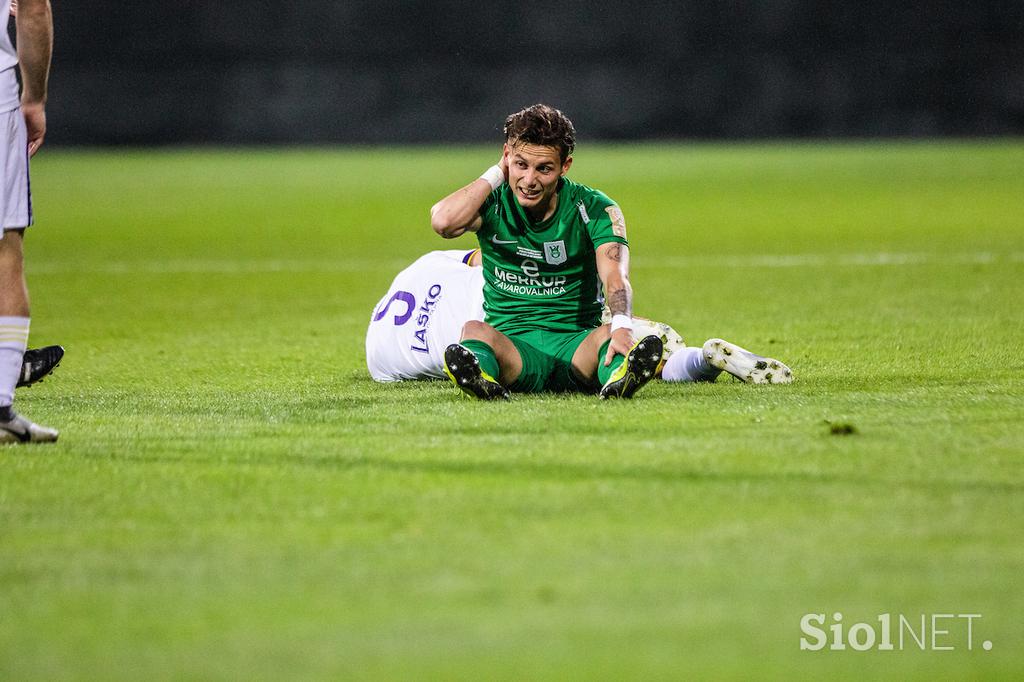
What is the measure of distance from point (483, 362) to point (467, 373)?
0.20 meters

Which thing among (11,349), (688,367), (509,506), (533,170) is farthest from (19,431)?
(688,367)

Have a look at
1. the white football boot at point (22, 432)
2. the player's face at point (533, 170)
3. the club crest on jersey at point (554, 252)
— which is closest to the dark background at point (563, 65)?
the club crest on jersey at point (554, 252)

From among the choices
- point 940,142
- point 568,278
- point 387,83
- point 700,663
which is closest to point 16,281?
point 568,278

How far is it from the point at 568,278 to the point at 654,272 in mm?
5359

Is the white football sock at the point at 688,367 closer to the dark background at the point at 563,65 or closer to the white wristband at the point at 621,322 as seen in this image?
the white wristband at the point at 621,322

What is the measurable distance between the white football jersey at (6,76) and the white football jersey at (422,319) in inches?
76.5

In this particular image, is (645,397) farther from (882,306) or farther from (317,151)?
(317,151)

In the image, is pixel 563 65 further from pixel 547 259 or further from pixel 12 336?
pixel 12 336

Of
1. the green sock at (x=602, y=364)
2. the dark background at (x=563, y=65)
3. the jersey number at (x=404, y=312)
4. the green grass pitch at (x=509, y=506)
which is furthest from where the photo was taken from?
the dark background at (x=563, y=65)

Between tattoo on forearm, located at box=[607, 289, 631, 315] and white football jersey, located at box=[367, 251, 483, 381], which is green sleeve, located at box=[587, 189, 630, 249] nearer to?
tattoo on forearm, located at box=[607, 289, 631, 315]

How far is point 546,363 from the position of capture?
577 centimetres

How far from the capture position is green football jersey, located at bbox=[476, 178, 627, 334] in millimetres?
5820

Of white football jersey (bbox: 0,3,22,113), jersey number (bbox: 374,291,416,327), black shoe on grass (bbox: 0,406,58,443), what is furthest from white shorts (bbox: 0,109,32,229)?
jersey number (bbox: 374,291,416,327)

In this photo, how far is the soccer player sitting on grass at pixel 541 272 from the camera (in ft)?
18.2
